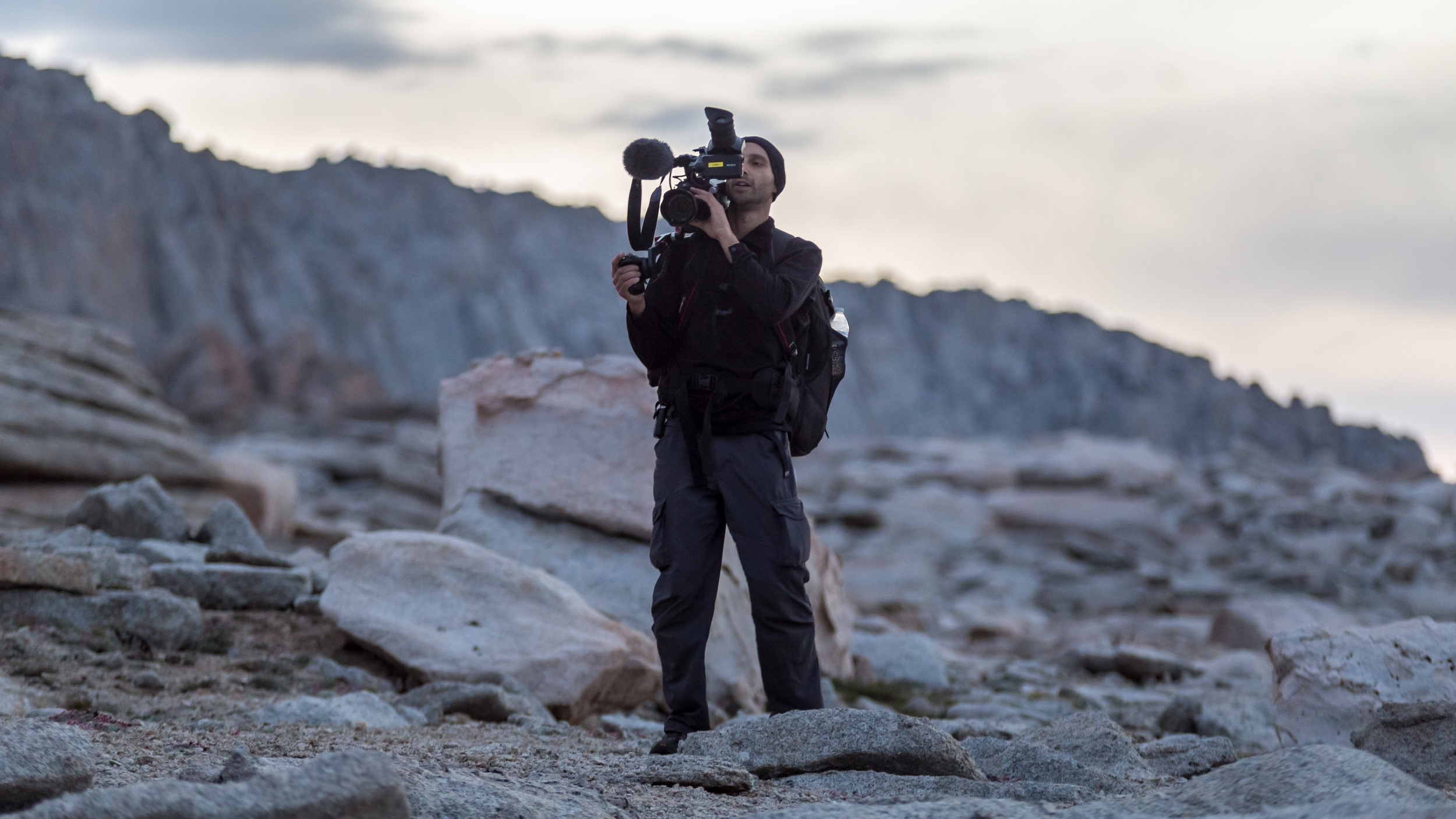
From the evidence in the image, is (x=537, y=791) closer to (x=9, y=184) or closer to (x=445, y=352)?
(x=9, y=184)

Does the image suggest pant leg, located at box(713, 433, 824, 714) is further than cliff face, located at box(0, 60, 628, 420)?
No

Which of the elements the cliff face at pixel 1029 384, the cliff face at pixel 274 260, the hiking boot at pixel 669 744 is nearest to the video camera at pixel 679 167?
the hiking boot at pixel 669 744

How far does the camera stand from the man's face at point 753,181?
5.38 meters

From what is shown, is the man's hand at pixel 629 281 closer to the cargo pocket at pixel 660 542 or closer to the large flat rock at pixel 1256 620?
the cargo pocket at pixel 660 542

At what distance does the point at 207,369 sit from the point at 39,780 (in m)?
57.7

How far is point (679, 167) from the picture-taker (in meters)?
5.33

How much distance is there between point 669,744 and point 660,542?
78 centimetres

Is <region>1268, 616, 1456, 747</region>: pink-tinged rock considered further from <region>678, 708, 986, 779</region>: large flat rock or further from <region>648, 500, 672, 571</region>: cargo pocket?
<region>648, 500, 672, 571</region>: cargo pocket

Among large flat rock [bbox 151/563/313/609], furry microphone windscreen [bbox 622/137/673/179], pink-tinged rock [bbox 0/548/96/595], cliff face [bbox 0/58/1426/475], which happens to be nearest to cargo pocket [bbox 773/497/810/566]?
furry microphone windscreen [bbox 622/137/673/179]

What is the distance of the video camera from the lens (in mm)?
5176

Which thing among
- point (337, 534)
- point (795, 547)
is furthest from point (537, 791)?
point (337, 534)

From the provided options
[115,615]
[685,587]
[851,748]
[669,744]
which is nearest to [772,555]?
[685,587]

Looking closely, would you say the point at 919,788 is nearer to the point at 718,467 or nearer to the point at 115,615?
the point at 718,467

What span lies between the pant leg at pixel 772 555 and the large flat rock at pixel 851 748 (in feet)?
2.01
